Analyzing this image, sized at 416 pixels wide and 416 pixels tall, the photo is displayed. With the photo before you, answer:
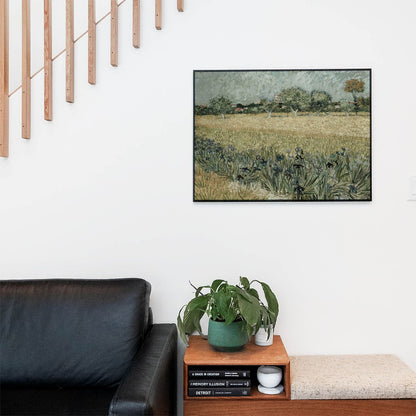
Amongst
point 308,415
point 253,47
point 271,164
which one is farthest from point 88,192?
point 308,415

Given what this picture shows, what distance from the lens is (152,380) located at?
5.19 ft

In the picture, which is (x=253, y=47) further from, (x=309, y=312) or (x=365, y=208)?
(x=309, y=312)

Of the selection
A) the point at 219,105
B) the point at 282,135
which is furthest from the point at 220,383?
the point at 219,105

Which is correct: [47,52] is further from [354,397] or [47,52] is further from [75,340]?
[354,397]

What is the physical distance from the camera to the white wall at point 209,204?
2.27 meters

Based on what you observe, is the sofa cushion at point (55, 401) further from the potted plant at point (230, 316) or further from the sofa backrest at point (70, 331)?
the potted plant at point (230, 316)

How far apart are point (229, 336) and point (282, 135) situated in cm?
107

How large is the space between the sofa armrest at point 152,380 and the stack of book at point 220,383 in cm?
13

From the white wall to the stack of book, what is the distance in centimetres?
48

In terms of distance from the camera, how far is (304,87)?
7.44 ft

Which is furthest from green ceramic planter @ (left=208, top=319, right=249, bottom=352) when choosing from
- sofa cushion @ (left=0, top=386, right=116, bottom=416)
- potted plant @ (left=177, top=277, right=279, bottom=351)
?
sofa cushion @ (left=0, top=386, right=116, bottom=416)

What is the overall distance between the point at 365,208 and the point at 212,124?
93 centimetres

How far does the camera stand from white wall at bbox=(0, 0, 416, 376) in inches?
89.5

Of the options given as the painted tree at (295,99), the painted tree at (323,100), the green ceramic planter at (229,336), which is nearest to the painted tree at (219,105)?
the painted tree at (295,99)
